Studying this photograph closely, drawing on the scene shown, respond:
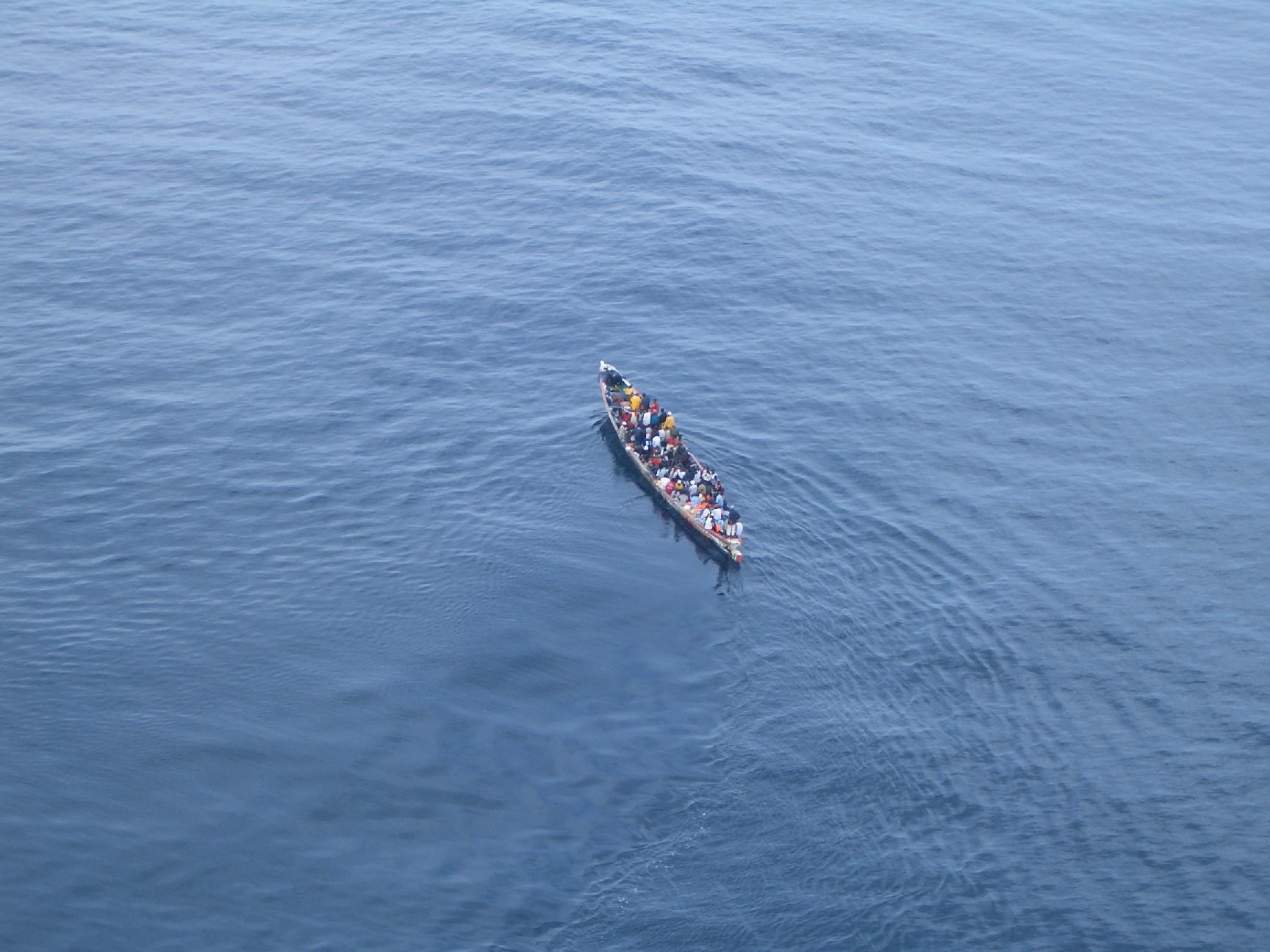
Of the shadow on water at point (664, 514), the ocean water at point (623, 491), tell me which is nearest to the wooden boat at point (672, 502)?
the shadow on water at point (664, 514)

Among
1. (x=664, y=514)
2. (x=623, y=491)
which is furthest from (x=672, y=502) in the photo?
(x=623, y=491)

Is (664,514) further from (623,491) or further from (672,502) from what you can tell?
(623,491)

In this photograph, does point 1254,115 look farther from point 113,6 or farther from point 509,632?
point 113,6

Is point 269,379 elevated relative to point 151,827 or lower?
elevated

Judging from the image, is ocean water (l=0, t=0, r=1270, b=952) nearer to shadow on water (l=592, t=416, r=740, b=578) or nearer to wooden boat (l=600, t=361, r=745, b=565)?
shadow on water (l=592, t=416, r=740, b=578)

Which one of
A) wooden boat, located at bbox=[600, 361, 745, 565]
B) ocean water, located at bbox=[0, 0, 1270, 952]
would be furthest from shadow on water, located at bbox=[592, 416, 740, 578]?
ocean water, located at bbox=[0, 0, 1270, 952]

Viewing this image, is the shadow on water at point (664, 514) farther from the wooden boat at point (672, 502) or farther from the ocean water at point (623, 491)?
the ocean water at point (623, 491)

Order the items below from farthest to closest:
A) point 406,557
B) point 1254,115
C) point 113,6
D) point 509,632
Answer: point 113,6, point 1254,115, point 406,557, point 509,632

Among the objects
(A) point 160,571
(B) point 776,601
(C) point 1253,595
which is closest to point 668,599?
(B) point 776,601
